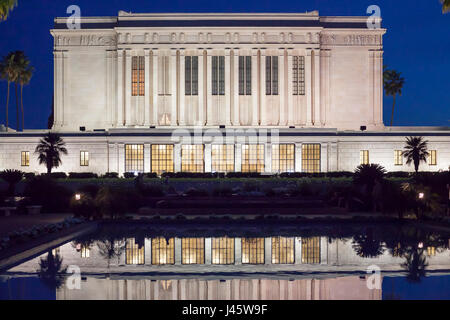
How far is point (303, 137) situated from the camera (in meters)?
39.2

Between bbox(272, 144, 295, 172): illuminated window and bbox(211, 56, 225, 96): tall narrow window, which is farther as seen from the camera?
bbox(211, 56, 225, 96): tall narrow window

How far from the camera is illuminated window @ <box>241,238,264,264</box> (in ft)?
38.8

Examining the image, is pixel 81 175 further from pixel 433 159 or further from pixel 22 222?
pixel 433 159

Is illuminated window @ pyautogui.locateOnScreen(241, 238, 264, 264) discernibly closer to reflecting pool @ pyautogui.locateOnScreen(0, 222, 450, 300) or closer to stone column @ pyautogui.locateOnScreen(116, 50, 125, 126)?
reflecting pool @ pyautogui.locateOnScreen(0, 222, 450, 300)

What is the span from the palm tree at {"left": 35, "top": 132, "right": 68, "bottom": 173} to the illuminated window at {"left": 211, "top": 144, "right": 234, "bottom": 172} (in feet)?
39.0

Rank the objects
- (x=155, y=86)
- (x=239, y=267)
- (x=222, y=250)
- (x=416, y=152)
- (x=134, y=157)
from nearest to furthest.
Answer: (x=239, y=267)
(x=222, y=250)
(x=416, y=152)
(x=134, y=157)
(x=155, y=86)

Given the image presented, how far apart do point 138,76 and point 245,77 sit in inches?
411

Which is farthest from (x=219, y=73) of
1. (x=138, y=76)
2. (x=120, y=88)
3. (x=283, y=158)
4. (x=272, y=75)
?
(x=283, y=158)

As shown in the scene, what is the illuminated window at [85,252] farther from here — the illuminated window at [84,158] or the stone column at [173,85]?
the stone column at [173,85]

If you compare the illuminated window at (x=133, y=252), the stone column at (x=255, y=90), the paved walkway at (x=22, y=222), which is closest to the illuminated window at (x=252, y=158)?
the stone column at (x=255, y=90)

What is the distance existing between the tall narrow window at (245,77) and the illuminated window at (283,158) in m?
9.10

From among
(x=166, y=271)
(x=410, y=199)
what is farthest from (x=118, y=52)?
(x=166, y=271)

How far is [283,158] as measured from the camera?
38656 mm

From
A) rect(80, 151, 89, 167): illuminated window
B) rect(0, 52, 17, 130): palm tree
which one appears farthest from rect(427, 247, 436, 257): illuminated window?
rect(0, 52, 17, 130): palm tree
